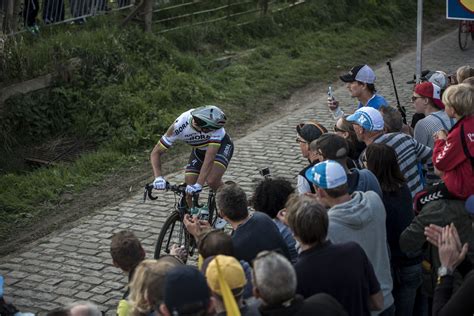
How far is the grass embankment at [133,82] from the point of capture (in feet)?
38.7

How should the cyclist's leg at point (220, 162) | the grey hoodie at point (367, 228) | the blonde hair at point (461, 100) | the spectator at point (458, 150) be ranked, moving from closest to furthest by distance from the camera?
the grey hoodie at point (367, 228) < the spectator at point (458, 150) < the blonde hair at point (461, 100) < the cyclist's leg at point (220, 162)

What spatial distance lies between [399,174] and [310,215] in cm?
170

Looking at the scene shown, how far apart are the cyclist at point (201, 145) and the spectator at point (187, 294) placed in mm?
3687

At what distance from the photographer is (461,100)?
6.79m

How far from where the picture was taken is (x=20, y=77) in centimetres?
1305

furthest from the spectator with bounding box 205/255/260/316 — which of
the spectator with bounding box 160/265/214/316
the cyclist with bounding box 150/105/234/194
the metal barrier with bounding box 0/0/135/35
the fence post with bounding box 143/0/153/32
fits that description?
the fence post with bounding box 143/0/153/32

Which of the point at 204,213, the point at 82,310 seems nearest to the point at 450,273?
the point at 82,310

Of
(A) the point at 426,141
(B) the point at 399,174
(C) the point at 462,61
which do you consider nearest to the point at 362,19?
(C) the point at 462,61

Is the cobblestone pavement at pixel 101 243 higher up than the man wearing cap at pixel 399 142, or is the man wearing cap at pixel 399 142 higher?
the man wearing cap at pixel 399 142

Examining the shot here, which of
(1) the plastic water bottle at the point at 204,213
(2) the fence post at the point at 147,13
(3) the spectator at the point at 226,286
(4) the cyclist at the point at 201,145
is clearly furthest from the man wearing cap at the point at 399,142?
(2) the fence post at the point at 147,13

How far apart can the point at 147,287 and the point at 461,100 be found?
3230 millimetres

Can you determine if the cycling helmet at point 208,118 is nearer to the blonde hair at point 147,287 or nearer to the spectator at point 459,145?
the spectator at point 459,145

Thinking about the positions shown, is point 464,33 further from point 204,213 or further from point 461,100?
point 461,100

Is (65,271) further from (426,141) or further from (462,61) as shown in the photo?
(462,61)
